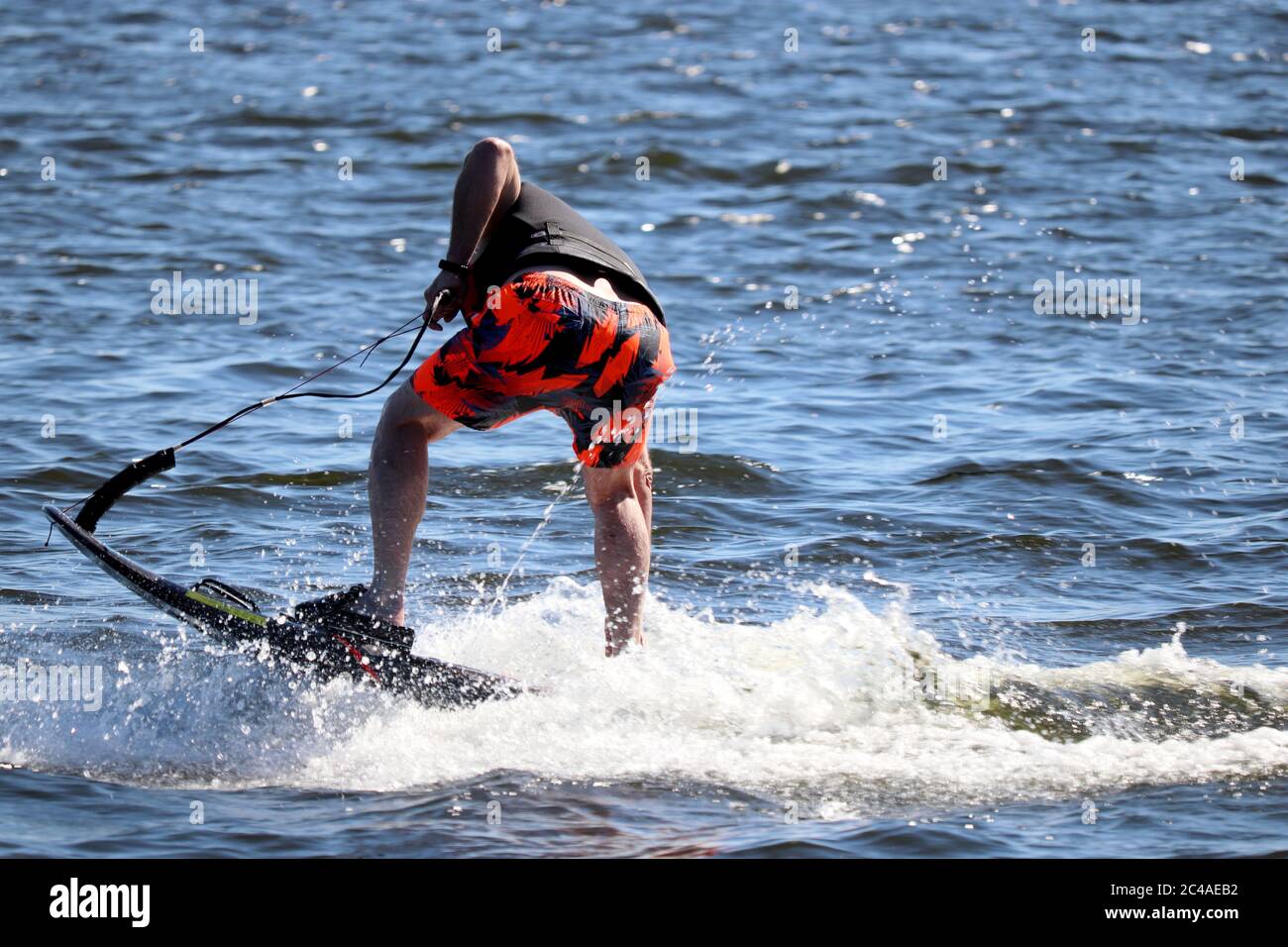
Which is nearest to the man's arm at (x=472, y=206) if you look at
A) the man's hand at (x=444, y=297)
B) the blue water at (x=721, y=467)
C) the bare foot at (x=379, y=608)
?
the man's hand at (x=444, y=297)

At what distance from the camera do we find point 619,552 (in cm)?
546

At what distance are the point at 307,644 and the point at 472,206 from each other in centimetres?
147

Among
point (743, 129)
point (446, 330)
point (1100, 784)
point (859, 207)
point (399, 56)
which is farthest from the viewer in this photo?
point (399, 56)

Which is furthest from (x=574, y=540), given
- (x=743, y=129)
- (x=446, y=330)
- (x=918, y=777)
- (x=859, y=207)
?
(x=743, y=129)

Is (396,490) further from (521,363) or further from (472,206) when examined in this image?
(472,206)

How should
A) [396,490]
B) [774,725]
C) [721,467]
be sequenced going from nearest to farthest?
[396,490]
[774,725]
[721,467]

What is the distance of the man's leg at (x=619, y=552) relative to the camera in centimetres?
546

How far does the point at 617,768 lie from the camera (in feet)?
16.4

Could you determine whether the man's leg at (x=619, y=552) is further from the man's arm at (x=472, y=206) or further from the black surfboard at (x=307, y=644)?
the man's arm at (x=472, y=206)

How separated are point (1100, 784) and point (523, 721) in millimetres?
1800

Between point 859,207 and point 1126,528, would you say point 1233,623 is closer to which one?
point 1126,528

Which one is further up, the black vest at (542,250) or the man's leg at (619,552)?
the black vest at (542,250)

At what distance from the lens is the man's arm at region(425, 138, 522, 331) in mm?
5023

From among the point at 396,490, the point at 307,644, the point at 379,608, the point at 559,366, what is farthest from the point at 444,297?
the point at 307,644
